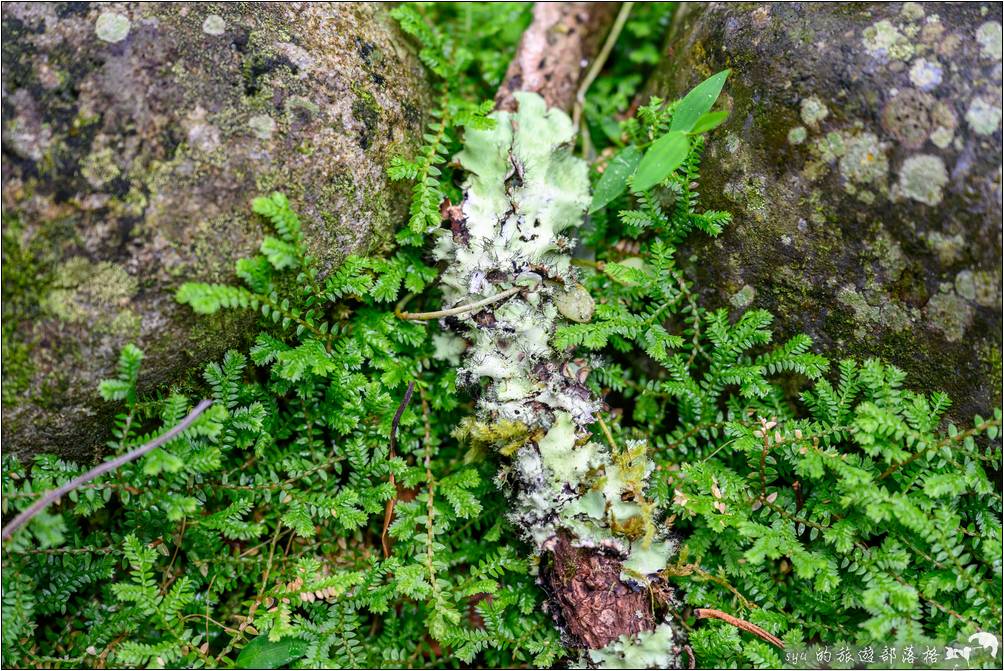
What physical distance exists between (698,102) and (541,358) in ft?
Answer: 4.00

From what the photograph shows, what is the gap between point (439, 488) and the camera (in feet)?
Result: 9.22

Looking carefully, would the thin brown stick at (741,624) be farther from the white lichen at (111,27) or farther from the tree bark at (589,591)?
the white lichen at (111,27)

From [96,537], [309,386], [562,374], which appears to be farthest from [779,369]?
[96,537]

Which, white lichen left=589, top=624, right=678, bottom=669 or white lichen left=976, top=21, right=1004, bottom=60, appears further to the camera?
white lichen left=589, top=624, right=678, bottom=669

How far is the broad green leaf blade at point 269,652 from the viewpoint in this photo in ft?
8.73

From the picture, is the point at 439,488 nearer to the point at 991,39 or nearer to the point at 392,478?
the point at 392,478

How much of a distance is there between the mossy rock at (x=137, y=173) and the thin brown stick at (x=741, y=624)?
2.17 meters

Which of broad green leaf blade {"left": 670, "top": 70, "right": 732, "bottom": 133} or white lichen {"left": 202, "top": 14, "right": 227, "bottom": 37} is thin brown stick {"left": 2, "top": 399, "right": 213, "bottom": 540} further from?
broad green leaf blade {"left": 670, "top": 70, "right": 732, "bottom": 133}

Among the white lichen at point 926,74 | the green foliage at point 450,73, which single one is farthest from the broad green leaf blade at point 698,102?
the green foliage at point 450,73

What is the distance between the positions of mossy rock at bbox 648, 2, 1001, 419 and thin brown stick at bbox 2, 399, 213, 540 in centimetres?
223

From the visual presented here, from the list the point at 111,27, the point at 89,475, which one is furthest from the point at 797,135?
the point at 89,475

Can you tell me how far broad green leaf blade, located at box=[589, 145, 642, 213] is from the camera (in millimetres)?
2980

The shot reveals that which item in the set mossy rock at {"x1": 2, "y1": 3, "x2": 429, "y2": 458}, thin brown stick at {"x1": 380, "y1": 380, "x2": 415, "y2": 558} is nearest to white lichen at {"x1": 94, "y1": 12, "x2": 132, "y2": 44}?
mossy rock at {"x1": 2, "y1": 3, "x2": 429, "y2": 458}

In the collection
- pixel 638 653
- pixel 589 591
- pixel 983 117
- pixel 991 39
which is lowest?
pixel 638 653
